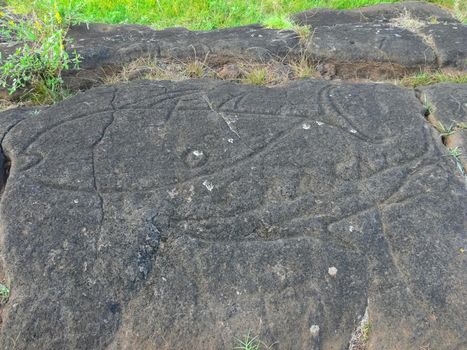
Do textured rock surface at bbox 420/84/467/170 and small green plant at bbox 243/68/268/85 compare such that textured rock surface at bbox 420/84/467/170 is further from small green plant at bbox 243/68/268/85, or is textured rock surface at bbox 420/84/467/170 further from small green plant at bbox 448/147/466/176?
small green plant at bbox 243/68/268/85

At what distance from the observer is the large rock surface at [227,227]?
1.89 meters

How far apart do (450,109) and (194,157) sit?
1.65 metres

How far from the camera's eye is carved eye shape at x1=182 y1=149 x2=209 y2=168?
2484mm

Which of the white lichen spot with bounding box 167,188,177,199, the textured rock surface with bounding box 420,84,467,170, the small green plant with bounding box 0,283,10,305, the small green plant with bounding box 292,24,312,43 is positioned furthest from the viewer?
the small green plant with bounding box 292,24,312,43

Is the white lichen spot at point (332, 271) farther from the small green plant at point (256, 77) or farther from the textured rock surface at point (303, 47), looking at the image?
the textured rock surface at point (303, 47)

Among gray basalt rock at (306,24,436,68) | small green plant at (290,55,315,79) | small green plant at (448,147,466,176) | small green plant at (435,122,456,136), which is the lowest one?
small green plant at (290,55,315,79)

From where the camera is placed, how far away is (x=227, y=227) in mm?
2189

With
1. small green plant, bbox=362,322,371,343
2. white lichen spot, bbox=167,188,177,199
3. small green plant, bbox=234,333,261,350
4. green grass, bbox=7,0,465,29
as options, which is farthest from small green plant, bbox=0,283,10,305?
green grass, bbox=7,0,465,29

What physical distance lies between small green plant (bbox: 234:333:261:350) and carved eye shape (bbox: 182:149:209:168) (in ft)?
3.12

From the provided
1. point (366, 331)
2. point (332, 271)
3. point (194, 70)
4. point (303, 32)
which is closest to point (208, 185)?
point (332, 271)

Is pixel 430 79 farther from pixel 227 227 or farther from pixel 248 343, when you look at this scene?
pixel 248 343

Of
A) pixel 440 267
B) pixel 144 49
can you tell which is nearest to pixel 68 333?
pixel 440 267

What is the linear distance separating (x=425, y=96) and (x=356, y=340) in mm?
1833

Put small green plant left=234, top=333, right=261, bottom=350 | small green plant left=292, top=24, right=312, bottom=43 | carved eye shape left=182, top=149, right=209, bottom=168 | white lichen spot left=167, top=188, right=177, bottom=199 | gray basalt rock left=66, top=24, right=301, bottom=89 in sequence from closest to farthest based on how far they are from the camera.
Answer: small green plant left=234, top=333, right=261, bottom=350 → white lichen spot left=167, top=188, right=177, bottom=199 → carved eye shape left=182, top=149, right=209, bottom=168 → gray basalt rock left=66, top=24, right=301, bottom=89 → small green plant left=292, top=24, right=312, bottom=43
